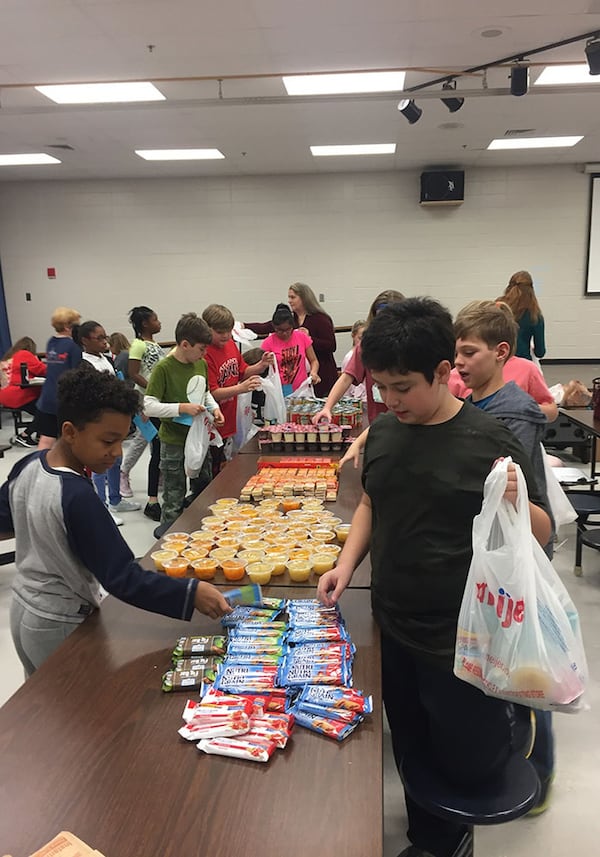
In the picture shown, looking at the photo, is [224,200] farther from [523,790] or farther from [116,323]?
[523,790]

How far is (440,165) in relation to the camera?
8.06 metres

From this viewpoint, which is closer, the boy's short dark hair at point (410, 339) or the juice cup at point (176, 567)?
the boy's short dark hair at point (410, 339)

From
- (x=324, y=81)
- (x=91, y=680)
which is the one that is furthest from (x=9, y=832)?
(x=324, y=81)

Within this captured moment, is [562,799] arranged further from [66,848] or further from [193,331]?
[193,331]

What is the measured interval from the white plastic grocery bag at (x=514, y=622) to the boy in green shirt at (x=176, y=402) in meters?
2.40

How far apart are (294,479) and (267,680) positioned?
1.49 meters

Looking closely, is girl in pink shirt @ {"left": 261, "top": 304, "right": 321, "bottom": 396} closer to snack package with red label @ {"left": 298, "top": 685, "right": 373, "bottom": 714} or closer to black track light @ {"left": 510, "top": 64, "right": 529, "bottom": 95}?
black track light @ {"left": 510, "top": 64, "right": 529, "bottom": 95}

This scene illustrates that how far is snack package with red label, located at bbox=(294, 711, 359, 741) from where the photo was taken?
3.95 feet

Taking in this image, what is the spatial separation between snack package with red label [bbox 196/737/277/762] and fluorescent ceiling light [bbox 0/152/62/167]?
751 centimetres

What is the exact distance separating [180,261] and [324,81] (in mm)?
4409

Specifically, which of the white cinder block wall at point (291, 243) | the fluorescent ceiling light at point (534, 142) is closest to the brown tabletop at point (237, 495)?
the fluorescent ceiling light at point (534, 142)

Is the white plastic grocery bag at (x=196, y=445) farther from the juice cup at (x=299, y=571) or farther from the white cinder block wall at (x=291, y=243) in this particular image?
the white cinder block wall at (x=291, y=243)

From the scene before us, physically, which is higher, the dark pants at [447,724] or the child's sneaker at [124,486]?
the dark pants at [447,724]

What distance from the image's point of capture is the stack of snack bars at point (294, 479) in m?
2.65
